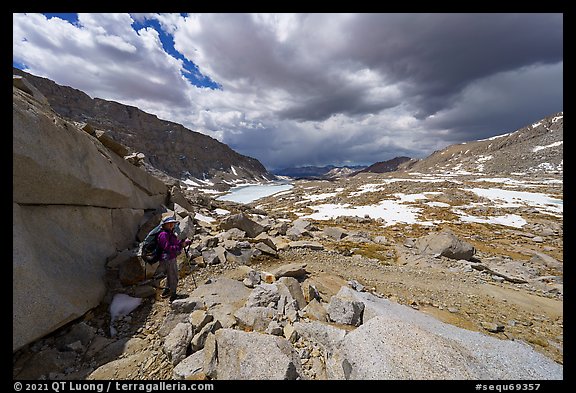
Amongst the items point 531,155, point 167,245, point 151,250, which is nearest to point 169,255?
point 167,245

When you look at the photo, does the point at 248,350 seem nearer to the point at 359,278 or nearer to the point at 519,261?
the point at 359,278

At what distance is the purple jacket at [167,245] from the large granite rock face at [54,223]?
7.32 feet

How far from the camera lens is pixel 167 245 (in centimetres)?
825

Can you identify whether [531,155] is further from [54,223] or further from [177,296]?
[54,223]

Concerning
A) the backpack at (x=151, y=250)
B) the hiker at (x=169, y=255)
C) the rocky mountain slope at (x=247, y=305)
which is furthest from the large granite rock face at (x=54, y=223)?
the hiker at (x=169, y=255)

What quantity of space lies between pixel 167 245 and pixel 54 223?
3431mm

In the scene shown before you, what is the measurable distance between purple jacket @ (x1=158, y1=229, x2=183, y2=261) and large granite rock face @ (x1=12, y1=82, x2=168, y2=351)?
2230 millimetres

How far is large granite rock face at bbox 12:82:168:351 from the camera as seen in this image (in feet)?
18.6

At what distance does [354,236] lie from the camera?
924 inches

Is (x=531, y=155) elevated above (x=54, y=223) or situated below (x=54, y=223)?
above

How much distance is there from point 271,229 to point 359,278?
36.0 feet

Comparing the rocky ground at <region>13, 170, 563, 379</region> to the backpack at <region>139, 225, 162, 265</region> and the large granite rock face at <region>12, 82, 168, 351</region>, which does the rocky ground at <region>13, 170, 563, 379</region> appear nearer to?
the large granite rock face at <region>12, 82, 168, 351</region>

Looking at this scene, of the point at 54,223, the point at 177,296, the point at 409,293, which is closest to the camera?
the point at 54,223

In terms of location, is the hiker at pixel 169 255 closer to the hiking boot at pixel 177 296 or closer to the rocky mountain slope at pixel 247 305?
the hiking boot at pixel 177 296
